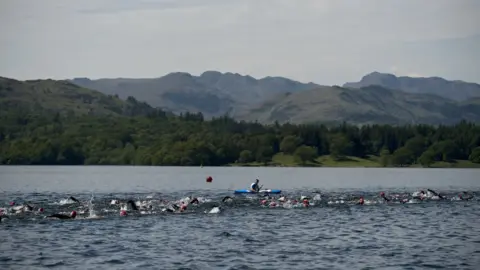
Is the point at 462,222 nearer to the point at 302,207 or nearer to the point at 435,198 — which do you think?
the point at 302,207

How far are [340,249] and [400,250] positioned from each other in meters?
3.56

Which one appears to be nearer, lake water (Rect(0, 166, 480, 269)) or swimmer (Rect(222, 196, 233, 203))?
lake water (Rect(0, 166, 480, 269))

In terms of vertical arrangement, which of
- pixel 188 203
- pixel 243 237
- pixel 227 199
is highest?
pixel 227 199

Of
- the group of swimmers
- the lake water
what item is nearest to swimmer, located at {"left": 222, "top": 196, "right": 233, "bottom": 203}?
the group of swimmers

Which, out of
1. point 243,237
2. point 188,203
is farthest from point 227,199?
point 243,237

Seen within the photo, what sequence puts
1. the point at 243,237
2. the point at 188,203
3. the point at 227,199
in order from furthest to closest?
the point at 227,199 → the point at 188,203 → the point at 243,237

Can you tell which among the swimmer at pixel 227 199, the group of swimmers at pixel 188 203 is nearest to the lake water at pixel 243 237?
the group of swimmers at pixel 188 203

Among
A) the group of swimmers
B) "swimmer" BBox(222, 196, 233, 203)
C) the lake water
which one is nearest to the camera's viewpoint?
the lake water

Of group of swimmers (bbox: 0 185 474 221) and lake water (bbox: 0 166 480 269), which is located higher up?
group of swimmers (bbox: 0 185 474 221)

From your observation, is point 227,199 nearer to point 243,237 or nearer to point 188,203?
point 188,203

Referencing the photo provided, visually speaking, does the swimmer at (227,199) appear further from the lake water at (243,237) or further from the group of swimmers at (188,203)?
the lake water at (243,237)

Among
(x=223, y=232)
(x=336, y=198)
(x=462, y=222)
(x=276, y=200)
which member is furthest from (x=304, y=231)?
(x=336, y=198)

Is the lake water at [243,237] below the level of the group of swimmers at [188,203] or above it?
below

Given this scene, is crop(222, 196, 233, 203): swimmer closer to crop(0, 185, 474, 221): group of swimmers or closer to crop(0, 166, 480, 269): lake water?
crop(0, 185, 474, 221): group of swimmers
